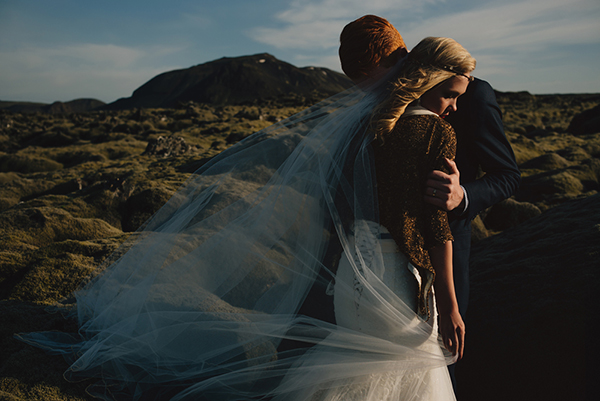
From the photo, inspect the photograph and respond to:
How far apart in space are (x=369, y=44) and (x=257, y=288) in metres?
1.30

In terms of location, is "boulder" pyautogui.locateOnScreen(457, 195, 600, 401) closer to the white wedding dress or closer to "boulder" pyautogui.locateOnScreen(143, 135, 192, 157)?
the white wedding dress

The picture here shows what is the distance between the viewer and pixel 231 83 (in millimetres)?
125562

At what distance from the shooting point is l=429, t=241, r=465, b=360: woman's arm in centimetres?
156

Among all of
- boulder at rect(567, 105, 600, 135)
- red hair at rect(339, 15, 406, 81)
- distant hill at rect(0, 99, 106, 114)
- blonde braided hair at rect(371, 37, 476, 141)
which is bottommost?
boulder at rect(567, 105, 600, 135)

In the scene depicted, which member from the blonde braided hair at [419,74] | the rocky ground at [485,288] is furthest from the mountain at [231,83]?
the blonde braided hair at [419,74]

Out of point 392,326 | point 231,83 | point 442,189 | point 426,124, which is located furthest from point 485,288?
point 231,83

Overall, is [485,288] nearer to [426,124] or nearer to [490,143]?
[490,143]

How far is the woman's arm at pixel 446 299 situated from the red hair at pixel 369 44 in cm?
83

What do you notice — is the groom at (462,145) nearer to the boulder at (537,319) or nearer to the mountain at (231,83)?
the boulder at (537,319)

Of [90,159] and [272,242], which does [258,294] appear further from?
[90,159]

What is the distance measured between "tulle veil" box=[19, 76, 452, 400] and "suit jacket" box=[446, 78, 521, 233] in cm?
49

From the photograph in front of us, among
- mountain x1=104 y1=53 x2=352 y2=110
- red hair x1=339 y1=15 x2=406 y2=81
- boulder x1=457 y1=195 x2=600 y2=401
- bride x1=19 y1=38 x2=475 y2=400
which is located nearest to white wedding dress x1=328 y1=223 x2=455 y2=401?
bride x1=19 y1=38 x2=475 y2=400

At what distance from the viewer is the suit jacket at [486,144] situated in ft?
5.79

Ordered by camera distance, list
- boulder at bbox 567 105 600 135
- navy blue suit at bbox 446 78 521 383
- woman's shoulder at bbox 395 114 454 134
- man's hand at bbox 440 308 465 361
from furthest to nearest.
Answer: boulder at bbox 567 105 600 135 < navy blue suit at bbox 446 78 521 383 < man's hand at bbox 440 308 465 361 < woman's shoulder at bbox 395 114 454 134
